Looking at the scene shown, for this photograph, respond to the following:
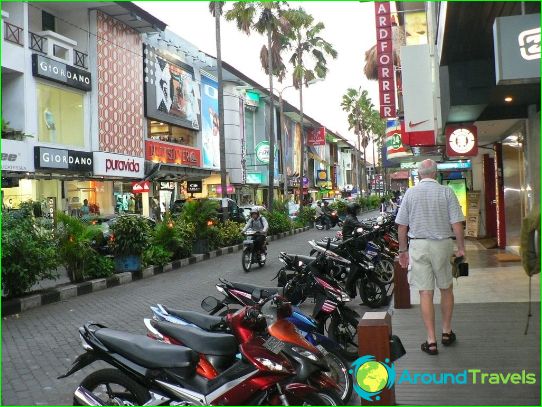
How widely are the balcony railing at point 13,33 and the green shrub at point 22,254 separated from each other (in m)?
13.1

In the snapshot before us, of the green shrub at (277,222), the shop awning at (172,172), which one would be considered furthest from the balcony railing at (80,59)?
the green shrub at (277,222)

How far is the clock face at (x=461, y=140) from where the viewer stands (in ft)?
37.5

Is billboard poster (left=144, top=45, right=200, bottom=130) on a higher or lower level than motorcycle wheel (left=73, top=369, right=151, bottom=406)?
higher

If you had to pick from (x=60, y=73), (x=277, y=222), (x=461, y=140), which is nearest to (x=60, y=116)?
(x=60, y=73)

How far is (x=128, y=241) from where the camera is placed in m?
13.1

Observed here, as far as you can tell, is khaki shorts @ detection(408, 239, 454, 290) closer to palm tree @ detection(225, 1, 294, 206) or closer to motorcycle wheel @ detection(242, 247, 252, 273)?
motorcycle wheel @ detection(242, 247, 252, 273)

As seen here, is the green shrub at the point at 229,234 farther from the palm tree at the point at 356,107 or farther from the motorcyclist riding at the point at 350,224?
the palm tree at the point at 356,107

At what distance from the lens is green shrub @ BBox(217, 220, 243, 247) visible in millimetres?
19853

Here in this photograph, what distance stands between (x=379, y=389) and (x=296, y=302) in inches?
113

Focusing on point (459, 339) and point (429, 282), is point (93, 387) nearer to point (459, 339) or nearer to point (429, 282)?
point (429, 282)

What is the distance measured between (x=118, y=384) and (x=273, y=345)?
1.13m

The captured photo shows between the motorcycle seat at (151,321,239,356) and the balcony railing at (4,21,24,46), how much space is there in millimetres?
19447

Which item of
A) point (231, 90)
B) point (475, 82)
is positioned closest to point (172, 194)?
point (231, 90)

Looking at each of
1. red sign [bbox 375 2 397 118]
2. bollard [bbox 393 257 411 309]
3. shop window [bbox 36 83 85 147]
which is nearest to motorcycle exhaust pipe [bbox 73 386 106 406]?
bollard [bbox 393 257 411 309]
